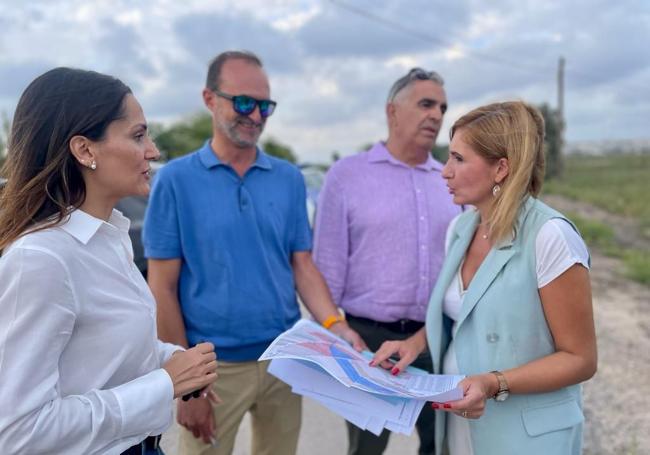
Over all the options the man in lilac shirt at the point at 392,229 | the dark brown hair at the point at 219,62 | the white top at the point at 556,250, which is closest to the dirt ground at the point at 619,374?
the man in lilac shirt at the point at 392,229

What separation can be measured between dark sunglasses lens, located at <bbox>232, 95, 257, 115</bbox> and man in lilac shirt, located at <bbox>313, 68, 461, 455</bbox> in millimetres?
644

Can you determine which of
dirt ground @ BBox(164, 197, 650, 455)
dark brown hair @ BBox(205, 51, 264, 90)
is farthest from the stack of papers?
dark brown hair @ BBox(205, 51, 264, 90)

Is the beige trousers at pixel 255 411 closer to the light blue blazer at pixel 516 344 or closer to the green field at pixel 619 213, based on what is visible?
the light blue blazer at pixel 516 344

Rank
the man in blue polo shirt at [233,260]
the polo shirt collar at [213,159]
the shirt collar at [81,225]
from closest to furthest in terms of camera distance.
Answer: the shirt collar at [81,225] < the man in blue polo shirt at [233,260] < the polo shirt collar at [213,159]

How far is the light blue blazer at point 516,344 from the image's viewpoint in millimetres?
1791

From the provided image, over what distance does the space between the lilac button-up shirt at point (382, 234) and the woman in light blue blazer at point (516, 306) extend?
0.68 meters

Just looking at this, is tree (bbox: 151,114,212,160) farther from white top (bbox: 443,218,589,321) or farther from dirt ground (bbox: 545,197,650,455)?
white top (bbox: 443,218,589,321)

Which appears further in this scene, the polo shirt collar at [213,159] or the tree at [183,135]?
the tree at [183,135]

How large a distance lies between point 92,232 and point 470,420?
4.50 feet

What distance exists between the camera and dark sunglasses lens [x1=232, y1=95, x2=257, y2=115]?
7.91 ft

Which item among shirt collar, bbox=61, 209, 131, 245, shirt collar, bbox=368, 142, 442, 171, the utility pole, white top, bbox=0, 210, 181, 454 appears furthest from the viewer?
the utility pole

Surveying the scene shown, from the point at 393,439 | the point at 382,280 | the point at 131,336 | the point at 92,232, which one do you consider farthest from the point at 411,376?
the point at 393,439

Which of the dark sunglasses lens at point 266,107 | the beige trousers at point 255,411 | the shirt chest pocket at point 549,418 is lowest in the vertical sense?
the beige trousers at point 255,411

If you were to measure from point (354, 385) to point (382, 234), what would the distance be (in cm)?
121
